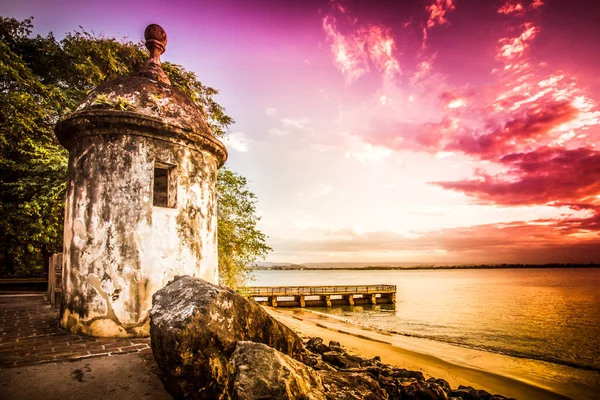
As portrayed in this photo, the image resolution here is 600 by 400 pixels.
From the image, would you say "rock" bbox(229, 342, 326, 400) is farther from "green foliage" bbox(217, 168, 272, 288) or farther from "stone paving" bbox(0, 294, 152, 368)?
"green foliage" bbox(217, 168, 272, 288)

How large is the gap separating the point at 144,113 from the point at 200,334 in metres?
4.64

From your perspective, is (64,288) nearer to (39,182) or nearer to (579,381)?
(39,182)

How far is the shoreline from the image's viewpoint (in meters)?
10.2

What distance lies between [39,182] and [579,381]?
2188 centimetres

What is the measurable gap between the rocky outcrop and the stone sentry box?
6.02 feet

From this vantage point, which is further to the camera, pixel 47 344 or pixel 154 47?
pixel 154 47

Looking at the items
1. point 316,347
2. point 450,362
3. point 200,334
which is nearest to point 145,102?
point 200,334

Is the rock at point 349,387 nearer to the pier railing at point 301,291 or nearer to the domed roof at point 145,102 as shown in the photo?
the domed roof at point 145,102

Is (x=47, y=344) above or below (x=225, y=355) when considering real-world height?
below

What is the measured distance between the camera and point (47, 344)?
502 centimetres

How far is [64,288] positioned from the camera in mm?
5891

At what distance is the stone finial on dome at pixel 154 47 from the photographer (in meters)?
7.48

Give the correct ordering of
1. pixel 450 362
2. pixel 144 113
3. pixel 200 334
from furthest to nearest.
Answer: pixel 450 362 → pixel 144 113 → pixel 200 334

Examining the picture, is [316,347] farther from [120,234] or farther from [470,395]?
[120,234]
